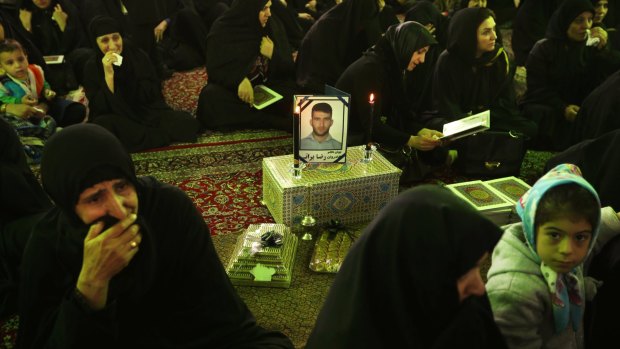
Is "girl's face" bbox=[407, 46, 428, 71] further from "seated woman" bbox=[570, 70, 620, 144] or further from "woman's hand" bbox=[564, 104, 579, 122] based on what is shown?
"woman's hand" bbox=[564, 104, 579, 122]

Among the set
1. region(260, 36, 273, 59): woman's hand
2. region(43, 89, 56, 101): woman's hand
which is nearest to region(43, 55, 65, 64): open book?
region(43, 89, 56, 101): woman's hand

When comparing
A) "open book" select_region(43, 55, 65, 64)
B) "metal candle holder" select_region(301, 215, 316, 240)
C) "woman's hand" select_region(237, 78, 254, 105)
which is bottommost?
"metal candle holder" select_region(301, 215, 316, 240)

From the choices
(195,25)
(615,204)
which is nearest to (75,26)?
(195,25)

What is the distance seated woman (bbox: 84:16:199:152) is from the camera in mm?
3896

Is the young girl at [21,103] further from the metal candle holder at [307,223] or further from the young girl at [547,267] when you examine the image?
the young girl at [547,267]

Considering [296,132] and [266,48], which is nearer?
[296,132]

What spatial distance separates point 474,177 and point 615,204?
1.32 m

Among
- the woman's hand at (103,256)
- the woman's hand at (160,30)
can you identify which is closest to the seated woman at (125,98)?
the woman's hand at (160,30)

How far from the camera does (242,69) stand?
176 inches

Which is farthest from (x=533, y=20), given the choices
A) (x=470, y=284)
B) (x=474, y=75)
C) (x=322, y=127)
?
(x=470, y=284)

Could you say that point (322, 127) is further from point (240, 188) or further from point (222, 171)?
point (222, 171)

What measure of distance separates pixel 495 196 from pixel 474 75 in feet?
4.45

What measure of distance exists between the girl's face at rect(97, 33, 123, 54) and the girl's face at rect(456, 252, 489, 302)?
3.46m

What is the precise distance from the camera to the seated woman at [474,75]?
374 cm
